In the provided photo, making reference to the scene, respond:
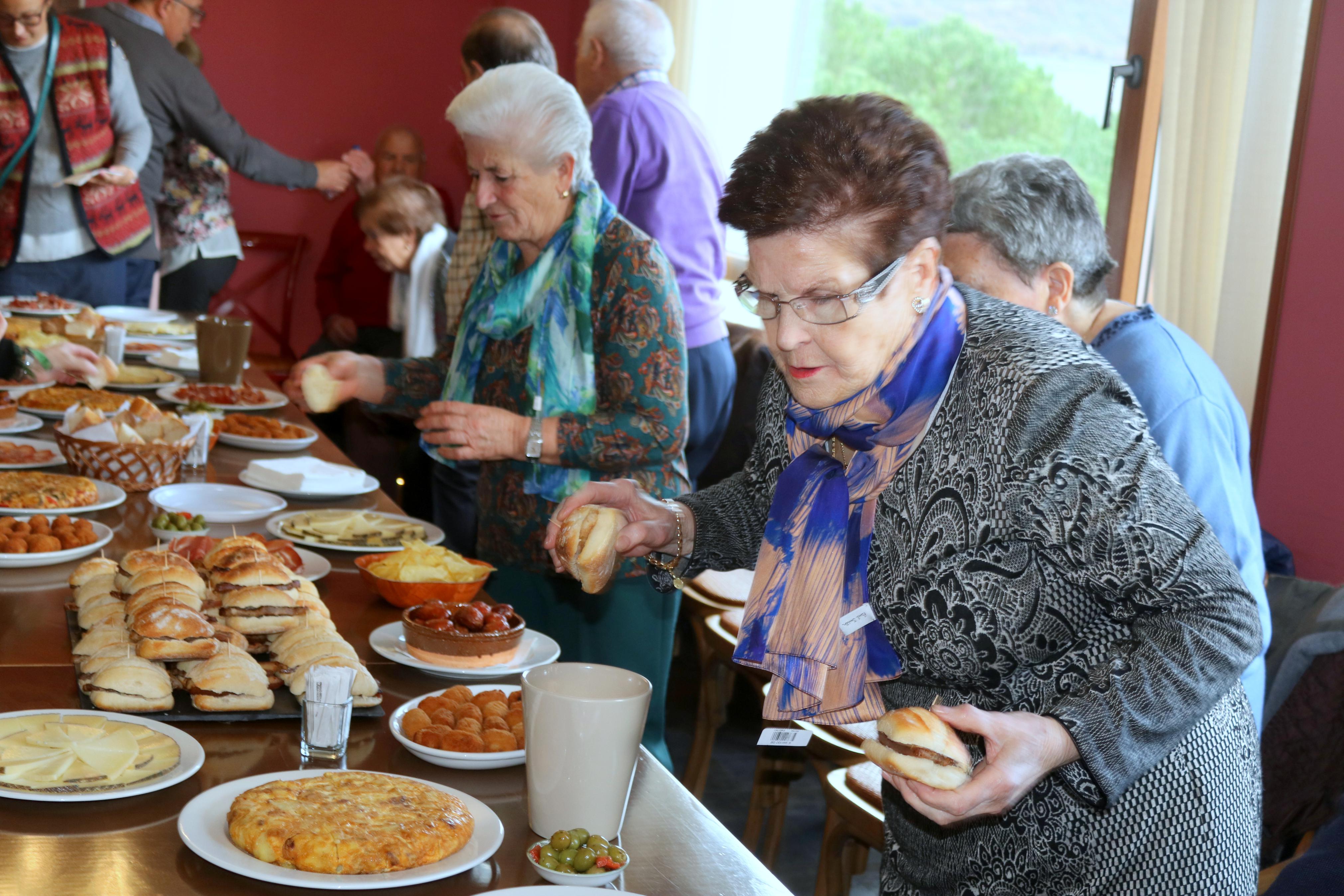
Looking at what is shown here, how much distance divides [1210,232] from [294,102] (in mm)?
5627

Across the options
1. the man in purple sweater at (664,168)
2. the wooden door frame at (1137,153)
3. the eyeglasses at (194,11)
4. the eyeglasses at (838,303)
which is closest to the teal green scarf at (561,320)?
the eyeglasses at (838,303)

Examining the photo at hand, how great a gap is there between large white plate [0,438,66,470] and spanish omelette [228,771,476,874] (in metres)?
1.44

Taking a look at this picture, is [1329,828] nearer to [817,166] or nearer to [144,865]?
[817,166]

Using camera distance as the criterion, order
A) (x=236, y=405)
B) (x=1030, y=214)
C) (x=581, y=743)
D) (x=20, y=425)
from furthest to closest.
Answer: (x=236, y=405) → (x=20, y=425) → (x=1030, y=214) → (x=581, y=743)

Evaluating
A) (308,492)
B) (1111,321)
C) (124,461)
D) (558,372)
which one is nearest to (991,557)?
(1111,321)

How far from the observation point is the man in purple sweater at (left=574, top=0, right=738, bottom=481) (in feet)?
12.2

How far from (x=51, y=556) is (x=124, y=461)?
50 centimetres

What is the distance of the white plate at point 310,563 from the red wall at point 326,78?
208 inches

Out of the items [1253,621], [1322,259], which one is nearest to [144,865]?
[1253,621]

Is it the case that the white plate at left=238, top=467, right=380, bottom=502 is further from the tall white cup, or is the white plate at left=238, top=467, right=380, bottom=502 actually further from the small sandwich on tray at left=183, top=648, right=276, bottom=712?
the tall white cup

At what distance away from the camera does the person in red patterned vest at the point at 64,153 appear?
12.5ft

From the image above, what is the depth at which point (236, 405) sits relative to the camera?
311cm

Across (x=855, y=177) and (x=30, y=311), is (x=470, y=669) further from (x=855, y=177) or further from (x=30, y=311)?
(x=30, y=311)

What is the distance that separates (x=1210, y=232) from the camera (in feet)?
9.98
